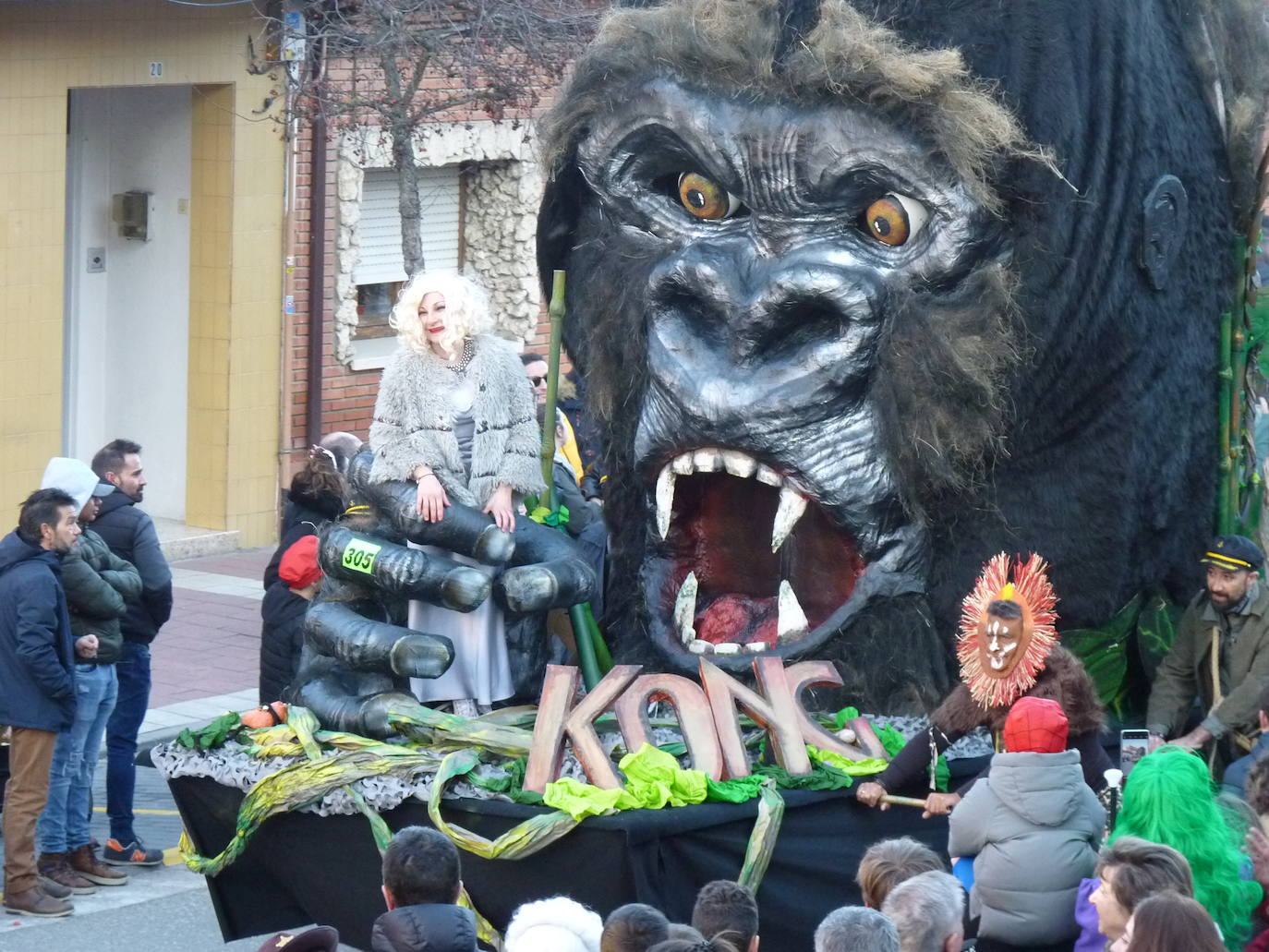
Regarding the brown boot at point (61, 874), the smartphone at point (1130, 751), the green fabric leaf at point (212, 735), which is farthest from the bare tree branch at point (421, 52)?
the smartphone at point (1130, 751)

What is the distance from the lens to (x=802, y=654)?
22.6 ft

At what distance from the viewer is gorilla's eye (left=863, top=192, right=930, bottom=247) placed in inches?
261

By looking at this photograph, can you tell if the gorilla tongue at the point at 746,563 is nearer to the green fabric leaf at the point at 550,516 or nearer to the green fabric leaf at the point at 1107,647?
the green fabric leaf at the point at 550,516

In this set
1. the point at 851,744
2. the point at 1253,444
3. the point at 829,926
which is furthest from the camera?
the point at 1253,444

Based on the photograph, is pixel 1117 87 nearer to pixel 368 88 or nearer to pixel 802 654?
pixel 802 654

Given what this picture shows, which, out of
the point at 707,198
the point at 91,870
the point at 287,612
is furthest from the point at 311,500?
the point at 707,198

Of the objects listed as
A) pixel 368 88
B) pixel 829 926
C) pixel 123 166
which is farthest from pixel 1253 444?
pixel 123 166

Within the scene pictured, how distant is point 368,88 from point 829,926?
9.94 meters

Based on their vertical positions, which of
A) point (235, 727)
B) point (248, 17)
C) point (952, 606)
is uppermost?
point (248, 17)

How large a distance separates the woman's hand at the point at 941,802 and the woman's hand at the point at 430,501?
5.82 ft

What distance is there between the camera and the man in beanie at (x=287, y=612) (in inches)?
321

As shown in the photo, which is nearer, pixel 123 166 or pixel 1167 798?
pixel 1167 798

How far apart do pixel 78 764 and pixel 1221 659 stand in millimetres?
3893

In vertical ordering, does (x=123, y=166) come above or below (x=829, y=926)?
above
